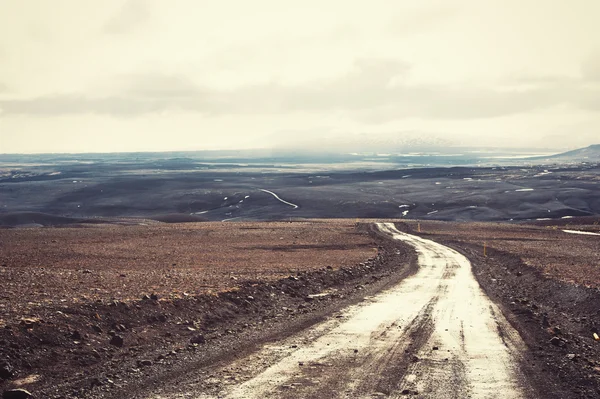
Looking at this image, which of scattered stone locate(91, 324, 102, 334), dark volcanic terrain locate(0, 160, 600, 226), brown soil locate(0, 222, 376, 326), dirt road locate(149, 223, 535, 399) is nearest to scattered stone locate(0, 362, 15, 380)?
brown soil locate(0, 222, 376, 326)

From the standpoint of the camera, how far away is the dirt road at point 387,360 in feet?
34.3

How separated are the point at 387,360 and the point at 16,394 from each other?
7287 millimetres

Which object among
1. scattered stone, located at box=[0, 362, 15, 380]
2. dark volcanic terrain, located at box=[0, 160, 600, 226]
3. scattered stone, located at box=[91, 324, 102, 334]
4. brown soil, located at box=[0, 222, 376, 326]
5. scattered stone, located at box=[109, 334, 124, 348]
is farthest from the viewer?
dark volcanic terrain, located at box=[0, 160, 600, 226]

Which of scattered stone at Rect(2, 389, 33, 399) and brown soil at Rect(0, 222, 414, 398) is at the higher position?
scattered stone at Rect(2, 389, 33, 399)

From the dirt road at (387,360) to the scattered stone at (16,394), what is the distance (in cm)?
227

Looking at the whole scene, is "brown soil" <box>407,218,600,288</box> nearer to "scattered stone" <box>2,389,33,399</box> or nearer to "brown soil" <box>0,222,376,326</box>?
"brown soil" <box>0,222,376,326</box>

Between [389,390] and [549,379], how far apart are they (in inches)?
134

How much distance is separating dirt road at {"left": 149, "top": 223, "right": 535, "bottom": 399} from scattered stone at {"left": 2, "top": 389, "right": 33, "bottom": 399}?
2274mm

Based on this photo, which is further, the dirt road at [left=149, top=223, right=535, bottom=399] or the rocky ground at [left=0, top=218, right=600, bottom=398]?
the rocky ground at [left=0, top=218, right=600, bottom=398]

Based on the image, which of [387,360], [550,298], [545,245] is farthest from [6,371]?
[545,245]

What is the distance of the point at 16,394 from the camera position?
32.6ft

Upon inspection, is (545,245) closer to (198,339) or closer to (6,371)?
(198,339)

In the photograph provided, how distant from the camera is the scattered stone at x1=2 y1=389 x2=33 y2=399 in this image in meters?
9.89

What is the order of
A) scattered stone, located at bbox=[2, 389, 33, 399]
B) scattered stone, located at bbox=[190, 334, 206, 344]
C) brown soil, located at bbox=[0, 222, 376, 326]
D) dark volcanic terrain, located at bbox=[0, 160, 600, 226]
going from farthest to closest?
dark volcanic terrain, located at bbox=[0, 160, 600, 226], brown soil, located at bbox=[0, 222, 376, 326], scattered stone, located at bbox=[190, 334, 206, 344], scattered stone, located at bbox=[2, 389, 33, 399]
